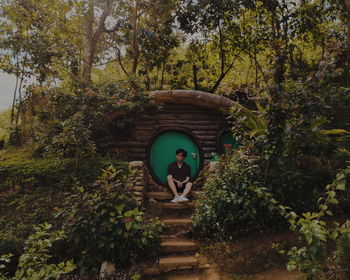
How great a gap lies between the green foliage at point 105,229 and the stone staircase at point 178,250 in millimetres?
449

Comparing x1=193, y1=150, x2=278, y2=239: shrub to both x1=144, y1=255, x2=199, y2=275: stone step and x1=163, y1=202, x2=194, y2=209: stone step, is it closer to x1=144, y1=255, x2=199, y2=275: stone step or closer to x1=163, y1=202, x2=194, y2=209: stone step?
x1=144, y1=255, x2=199, y2=275: stone step

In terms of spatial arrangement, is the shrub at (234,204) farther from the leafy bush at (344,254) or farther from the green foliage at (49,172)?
the green foliage at (49,172)

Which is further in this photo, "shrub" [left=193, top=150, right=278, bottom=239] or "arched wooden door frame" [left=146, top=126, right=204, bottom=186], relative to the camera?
"arched wooden door frame" [left=146, top=126, right=204, bottom=186]

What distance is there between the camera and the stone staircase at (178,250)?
3695 millimetres

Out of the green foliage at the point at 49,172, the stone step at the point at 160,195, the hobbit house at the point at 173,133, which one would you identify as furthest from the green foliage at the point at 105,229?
the hobbit house at the point at 173,133

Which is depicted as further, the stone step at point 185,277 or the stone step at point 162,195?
the stone step at point 162,195

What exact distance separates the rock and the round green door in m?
3.57

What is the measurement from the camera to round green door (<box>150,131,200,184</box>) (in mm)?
7031

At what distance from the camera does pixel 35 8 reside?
7871 millimetres

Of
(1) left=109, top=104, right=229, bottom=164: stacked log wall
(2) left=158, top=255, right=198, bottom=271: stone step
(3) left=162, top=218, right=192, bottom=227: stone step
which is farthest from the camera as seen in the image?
(1) left=109, top=104, right=229, bottom=164: stacked log wall

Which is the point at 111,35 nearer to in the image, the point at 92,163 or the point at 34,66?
the point at 34,66

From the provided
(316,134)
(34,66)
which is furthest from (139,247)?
(34,66)

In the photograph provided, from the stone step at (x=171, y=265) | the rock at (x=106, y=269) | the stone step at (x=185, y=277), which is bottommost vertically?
the stone step at (x=185, y=277)

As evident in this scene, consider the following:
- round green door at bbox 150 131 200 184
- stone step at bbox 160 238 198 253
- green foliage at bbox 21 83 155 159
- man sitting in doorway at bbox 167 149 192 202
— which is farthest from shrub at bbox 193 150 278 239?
green foliage at bbox 21 83 155 159
